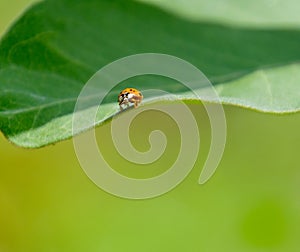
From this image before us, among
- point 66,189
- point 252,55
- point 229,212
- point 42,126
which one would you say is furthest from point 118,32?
point 66,189

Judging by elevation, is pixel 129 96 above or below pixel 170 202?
below

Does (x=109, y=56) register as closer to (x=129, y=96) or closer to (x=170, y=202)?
(x=129, y=96)

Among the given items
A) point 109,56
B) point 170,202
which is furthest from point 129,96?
point 170,202

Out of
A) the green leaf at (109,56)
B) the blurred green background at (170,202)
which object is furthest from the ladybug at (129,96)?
the blurred green background at (170,202)

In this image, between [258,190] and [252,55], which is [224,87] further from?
[258,190]

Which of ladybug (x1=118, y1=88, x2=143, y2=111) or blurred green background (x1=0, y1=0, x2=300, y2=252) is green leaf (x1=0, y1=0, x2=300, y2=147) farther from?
blurred green background (x1=0, y1=0, x2=300, y2=252)

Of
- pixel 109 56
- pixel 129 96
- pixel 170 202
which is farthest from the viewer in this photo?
pixel 170 202

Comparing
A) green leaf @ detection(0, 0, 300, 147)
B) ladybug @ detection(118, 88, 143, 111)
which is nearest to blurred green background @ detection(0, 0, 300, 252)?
green leaf @ detection(0, 0, 300, 147)
